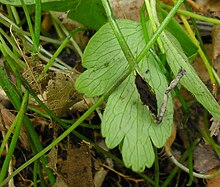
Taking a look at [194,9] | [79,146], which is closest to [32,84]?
[79,146]

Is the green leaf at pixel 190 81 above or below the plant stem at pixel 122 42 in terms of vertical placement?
below

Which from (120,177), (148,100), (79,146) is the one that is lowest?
(120,177)

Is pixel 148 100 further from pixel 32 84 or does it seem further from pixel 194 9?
pixel 194 9

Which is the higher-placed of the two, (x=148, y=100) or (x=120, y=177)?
(x=148, y=100)
